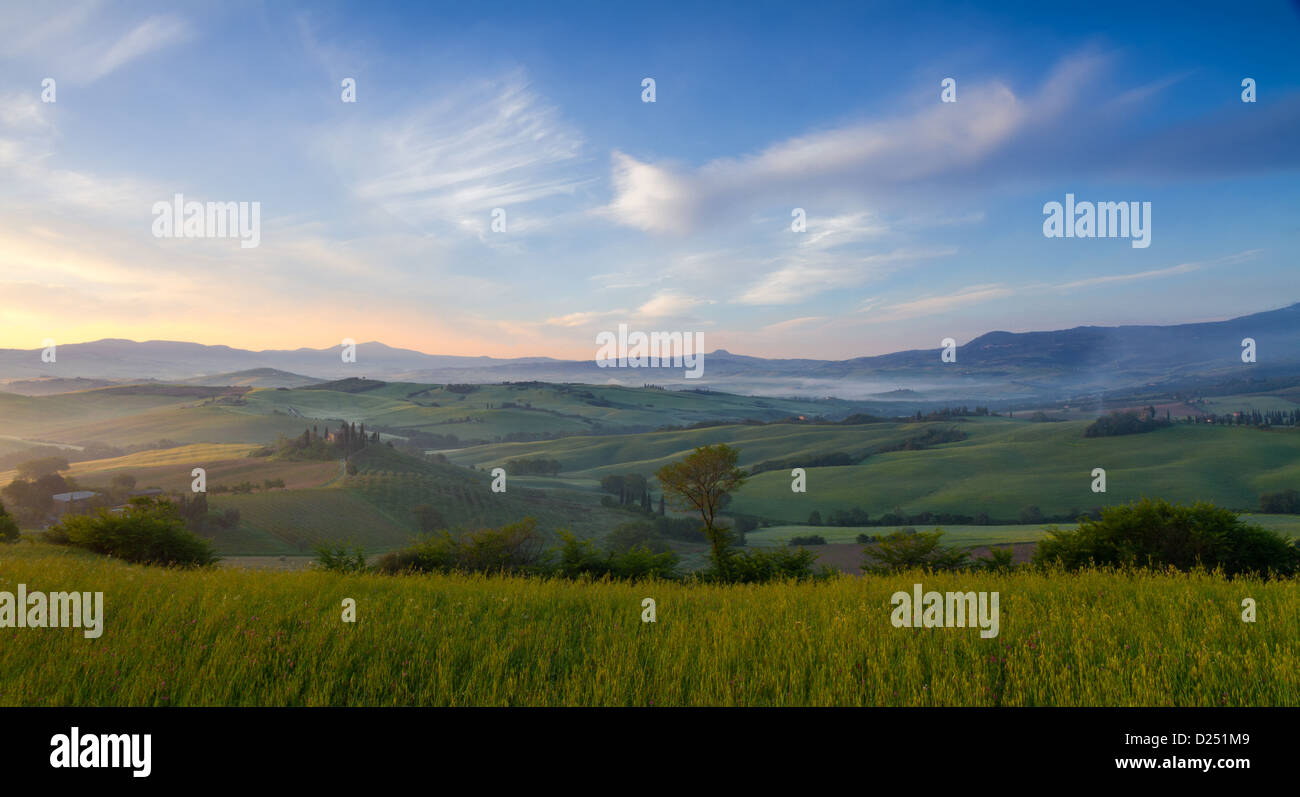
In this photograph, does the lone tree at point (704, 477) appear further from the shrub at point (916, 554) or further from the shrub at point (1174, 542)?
the shrub at point (1174, 542)

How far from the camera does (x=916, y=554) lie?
19.1 metres

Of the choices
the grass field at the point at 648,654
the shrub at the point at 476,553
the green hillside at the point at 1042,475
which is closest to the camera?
the grass field at the point at 648,654

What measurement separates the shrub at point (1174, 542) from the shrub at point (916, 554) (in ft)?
8.34

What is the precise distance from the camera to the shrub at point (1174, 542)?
15.0 meters

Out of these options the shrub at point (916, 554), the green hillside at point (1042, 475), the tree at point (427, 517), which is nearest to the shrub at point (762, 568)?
the shrub at point (916, 554)

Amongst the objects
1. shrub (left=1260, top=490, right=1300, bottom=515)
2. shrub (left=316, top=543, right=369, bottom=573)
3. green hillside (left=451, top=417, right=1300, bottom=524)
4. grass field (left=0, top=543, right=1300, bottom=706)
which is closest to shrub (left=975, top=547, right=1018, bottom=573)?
grass field (left=0, top=543, right=1300, bottom=706)

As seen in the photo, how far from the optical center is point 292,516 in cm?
10344

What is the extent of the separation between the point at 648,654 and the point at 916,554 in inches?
611

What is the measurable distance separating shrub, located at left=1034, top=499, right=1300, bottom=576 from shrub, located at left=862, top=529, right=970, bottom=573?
8.34 ft

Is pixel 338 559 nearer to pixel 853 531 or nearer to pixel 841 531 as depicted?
pixel 841 531

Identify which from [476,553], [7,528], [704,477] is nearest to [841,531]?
[704,477]

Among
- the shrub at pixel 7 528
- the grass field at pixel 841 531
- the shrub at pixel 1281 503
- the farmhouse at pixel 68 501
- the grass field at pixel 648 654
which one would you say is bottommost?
the grass field at pixel 841 531
